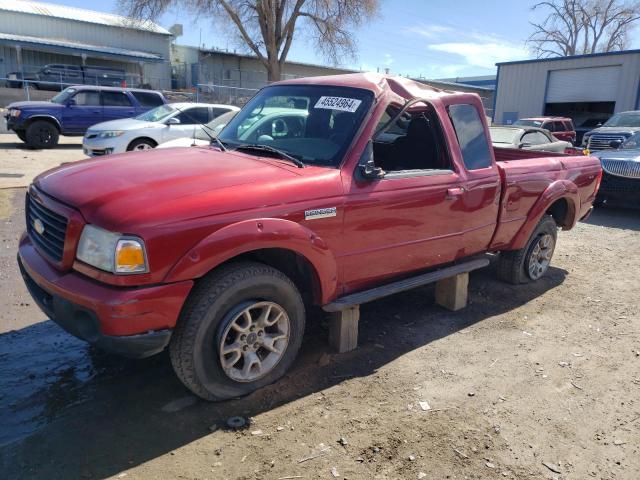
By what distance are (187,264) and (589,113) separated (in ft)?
101

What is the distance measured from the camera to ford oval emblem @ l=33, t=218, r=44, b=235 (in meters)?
3.23

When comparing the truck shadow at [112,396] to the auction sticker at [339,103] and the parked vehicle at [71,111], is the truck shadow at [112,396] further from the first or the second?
the parked vehicle at [71,111]

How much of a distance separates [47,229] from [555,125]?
Result: 20743mm

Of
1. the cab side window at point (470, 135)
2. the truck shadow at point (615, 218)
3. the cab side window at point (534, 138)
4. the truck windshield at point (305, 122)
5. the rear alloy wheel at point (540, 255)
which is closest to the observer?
the truck windshield at point (305, 122)

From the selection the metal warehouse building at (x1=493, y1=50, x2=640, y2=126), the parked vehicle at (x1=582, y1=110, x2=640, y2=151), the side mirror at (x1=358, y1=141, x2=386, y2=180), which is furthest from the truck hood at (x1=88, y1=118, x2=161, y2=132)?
the metal warehouse building at (x1=493, y1=50, x2=640, y2=126)

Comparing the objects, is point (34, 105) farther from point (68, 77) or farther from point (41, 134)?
point (68, 77)

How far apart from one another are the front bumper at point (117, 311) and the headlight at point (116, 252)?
112mm

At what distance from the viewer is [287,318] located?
340 cm

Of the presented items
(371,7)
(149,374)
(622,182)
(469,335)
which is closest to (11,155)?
(149,374)

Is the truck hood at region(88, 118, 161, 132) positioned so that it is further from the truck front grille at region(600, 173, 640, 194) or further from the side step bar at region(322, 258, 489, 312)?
the truck front grille at region(600, 173, 640, 194)

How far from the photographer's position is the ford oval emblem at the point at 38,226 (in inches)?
127

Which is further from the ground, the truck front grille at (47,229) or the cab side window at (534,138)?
the cab side window at (534,138)

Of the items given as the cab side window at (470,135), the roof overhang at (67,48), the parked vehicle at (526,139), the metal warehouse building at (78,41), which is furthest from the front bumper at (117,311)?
the roof overhang at (67,48)

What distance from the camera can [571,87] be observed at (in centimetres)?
2761
